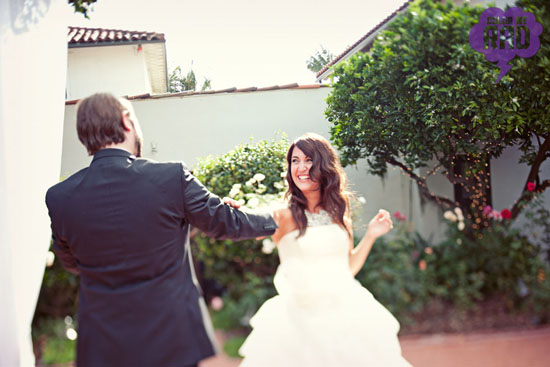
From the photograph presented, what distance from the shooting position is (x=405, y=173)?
3.88 metres

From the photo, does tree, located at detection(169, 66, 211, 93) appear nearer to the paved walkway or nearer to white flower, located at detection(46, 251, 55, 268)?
white flower, located at detection(46, 251, 55, 268)

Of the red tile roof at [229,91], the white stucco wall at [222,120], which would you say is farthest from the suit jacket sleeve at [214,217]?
the red tile roof at [229,91]

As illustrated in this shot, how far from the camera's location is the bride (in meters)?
2.07

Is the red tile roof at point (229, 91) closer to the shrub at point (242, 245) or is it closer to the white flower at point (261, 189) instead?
the shrub at point (242, 245)

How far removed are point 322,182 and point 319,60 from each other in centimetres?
158

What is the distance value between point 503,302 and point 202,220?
9.65ft

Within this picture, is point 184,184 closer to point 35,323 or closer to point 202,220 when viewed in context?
point 202,220

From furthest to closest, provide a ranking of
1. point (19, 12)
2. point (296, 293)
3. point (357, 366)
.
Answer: point (19, 12) < point (296, 293) < point (357, 366)

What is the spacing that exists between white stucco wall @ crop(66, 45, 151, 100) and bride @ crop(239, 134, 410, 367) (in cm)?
189

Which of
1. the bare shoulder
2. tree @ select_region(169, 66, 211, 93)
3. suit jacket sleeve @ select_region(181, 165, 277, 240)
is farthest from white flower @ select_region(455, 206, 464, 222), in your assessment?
suit jacket sleeve @ select_region(181, 165, 277, 240)

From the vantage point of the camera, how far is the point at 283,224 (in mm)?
2240

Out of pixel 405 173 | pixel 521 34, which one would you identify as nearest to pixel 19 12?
pixel 405 173

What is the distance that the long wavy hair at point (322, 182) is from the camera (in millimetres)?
2230

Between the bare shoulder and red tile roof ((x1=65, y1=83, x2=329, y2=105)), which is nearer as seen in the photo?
the bare shoulder
